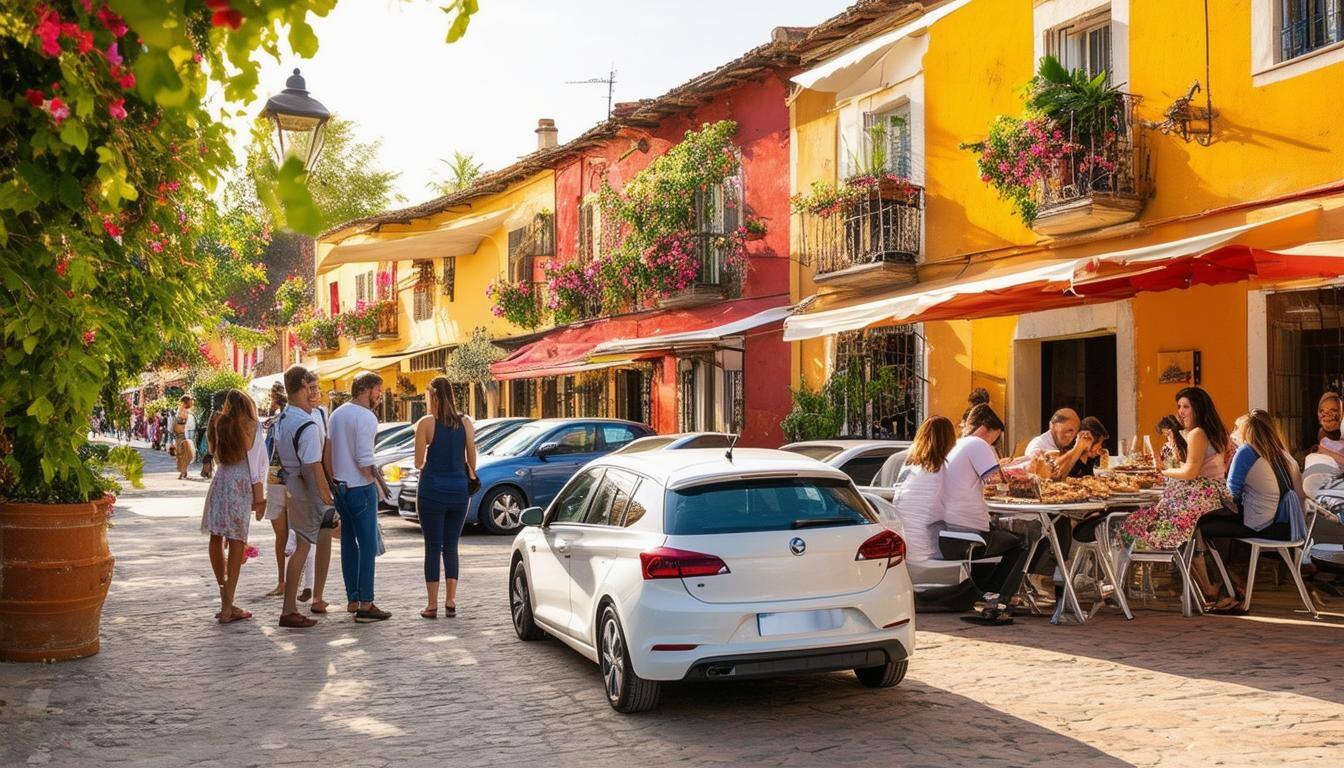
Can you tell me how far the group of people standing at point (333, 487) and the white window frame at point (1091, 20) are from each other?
25.6ft

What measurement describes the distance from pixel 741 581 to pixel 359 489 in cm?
433

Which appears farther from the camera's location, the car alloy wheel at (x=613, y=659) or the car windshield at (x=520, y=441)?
the car windshield at (x=520, y=441)

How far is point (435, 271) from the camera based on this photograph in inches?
1388

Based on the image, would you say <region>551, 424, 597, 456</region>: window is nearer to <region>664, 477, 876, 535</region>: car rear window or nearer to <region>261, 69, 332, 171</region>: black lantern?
<region>261, 69, 332, 171</region>: black lantern

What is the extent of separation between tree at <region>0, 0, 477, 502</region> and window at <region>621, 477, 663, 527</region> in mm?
2684

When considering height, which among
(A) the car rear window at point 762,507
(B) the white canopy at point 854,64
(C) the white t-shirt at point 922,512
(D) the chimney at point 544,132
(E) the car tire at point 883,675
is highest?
(D) the chimney at point 544,132

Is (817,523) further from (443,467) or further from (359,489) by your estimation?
(359,489)

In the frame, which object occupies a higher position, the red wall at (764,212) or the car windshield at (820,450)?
the red wall at (764,212)

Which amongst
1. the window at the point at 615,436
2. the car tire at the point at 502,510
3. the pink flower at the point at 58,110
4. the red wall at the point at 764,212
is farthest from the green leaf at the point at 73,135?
the red wall at the point at 764,212

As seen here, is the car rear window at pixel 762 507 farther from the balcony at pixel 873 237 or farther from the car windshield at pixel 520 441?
the car windshield at pixel 520 441

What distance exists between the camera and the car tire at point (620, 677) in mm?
6582

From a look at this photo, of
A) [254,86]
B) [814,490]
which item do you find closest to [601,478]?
[814,490]

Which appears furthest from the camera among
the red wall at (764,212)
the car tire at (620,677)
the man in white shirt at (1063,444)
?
the red wall at (764,212)

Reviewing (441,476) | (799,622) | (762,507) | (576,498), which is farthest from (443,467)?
(799,622)
